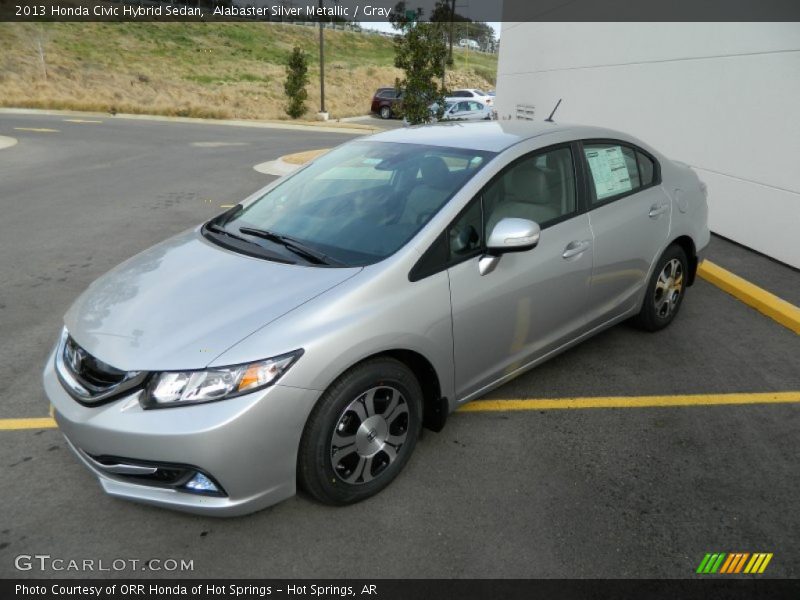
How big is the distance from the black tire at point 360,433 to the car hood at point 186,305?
36cm

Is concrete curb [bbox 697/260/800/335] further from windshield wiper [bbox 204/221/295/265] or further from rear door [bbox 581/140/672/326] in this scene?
windshield wiper [bbox 204/221/295/265]

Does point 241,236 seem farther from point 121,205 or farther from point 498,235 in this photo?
point 121,205

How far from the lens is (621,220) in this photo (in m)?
4.08

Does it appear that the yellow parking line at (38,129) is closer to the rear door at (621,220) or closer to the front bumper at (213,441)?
the rear door at (621,220)

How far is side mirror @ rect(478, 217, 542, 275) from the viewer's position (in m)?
3.07

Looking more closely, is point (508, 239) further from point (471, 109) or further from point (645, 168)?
point (471, 109)

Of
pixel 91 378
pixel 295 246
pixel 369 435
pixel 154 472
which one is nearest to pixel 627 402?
pixel 369 435

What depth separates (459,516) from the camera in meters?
2.86

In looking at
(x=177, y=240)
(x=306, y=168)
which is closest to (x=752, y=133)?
(x=306, y=168)

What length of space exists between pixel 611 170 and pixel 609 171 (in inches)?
1.3

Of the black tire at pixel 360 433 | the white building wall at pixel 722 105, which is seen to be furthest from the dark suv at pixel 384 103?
the black tire at pixel 360 433

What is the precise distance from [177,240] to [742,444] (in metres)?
3.39

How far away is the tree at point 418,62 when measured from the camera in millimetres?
15172

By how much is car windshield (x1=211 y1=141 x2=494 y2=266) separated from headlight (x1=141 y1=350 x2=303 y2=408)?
0.76 metres
